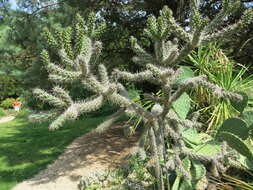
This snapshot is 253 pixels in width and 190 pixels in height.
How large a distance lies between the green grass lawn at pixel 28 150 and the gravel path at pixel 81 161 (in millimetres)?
242

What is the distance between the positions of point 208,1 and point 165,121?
4.78 meters

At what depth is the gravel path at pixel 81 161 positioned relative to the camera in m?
4.64

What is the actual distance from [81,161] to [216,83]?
295cm

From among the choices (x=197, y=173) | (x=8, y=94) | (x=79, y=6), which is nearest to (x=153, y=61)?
(x=197, y=173)

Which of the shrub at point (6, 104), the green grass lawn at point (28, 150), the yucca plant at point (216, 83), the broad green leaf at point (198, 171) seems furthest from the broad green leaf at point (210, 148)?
the shrub at point (6, 104)

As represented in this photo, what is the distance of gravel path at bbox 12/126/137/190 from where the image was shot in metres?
4.64

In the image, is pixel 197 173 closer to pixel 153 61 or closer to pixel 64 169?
pixel 153 61

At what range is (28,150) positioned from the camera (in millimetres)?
6816

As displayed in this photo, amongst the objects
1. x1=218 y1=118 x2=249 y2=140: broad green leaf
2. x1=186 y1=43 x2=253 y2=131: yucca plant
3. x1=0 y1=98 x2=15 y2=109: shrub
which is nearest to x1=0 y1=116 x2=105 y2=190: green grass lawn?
x1=186 y1=43 x2=253 y2=131: yucca plant

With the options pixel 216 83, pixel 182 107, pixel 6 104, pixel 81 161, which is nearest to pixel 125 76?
pixel 182 107

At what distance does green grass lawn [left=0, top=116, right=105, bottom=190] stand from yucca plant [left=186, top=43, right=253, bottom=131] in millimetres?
3311

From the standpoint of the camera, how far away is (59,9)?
5.09 meters

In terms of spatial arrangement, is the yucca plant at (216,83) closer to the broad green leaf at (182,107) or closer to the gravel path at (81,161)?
the broad green leaf at (182,107)

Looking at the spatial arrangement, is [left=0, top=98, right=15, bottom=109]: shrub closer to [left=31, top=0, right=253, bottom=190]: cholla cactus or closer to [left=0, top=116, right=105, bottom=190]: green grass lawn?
[left=0, top=116, right=105, bottom=190]: green grass lawn
